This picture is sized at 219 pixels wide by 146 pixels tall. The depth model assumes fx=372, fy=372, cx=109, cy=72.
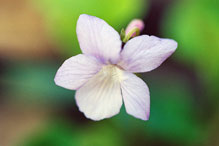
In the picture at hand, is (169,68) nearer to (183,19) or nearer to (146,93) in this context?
(183,19)

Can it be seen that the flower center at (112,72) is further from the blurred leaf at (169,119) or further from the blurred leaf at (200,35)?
the blurred leaf at (200,35)

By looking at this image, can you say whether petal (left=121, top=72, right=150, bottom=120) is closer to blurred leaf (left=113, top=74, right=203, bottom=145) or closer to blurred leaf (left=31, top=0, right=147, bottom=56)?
blurred leaf (left=113, top=74, right=203, bottom=145)

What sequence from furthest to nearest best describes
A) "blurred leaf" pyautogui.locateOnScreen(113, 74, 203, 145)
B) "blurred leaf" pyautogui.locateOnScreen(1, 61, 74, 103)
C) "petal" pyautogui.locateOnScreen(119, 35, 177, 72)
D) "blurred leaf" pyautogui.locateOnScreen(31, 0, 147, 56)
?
"blurred leaf" pyautogui.locateOnScreen(31, 0, 147, 56) < "blurred leaf" pyautogui.locateOnScreen(1, 61, 74, 103) < "blurred leaf" pyautogui.locateOnScreen(113, 74, 203, 145) < "petal" pyautogui.locateOnScreen(119, 35, 177, 72)

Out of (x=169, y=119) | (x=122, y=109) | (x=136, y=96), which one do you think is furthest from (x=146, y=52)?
(x=169, y=119)

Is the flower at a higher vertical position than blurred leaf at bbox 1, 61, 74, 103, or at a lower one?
higher

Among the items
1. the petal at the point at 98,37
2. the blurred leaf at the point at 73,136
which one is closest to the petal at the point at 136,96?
the petal at the point at 98,37

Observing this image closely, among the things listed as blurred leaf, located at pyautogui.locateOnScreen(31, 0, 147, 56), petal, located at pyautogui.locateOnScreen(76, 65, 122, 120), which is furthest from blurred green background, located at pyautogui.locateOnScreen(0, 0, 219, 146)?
petal, located at pyautogui.locateOnScreen(76, 65, 122, 120)

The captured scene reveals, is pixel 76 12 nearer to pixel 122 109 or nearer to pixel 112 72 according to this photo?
pixel 122 109

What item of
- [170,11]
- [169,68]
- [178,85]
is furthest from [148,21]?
[178,85]
